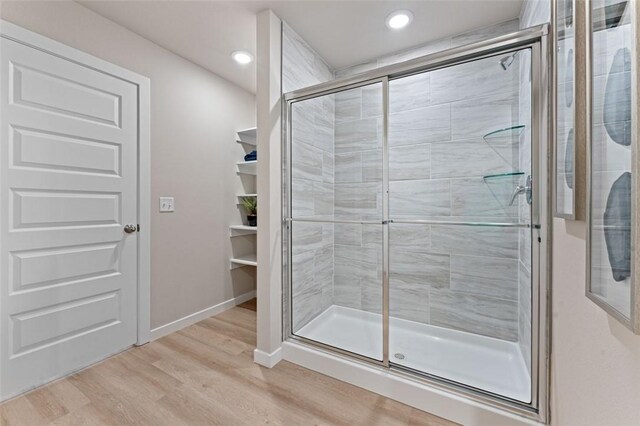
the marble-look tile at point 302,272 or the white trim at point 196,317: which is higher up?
the marble-look tile at point 302,272

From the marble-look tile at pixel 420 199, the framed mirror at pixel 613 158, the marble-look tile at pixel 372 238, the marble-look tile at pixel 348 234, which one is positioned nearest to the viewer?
the framed mirror at pixel 613 158

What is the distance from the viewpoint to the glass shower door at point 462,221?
70.2 inches

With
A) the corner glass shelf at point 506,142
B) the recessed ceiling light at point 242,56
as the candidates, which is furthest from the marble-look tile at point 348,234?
the recessed ceiling light at point 242,56

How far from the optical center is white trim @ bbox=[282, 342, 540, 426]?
1.32 meters

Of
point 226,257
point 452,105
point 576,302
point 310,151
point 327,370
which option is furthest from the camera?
point 226,257

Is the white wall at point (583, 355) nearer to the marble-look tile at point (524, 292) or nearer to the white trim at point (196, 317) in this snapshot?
the marble-look tile at point (524, 292)

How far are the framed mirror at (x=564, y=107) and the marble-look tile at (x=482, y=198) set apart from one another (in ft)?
2.19

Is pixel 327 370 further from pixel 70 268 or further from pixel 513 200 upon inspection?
pixel 70 268

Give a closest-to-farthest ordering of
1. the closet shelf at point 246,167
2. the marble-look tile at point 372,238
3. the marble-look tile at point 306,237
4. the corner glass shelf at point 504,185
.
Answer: the corner glass shelf at point 504,185 → the marble-look tile at point 306,237 → the marble-look tile at point 372,238 → the closet shelf at point 246,167

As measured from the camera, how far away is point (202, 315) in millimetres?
2586

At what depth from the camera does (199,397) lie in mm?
1546

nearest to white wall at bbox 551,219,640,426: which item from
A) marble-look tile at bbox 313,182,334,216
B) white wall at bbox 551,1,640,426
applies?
white wall at bbox 551,1,640,426

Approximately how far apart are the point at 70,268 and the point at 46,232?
268mm

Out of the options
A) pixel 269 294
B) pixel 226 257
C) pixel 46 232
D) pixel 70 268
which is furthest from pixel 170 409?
pixel 226 257
